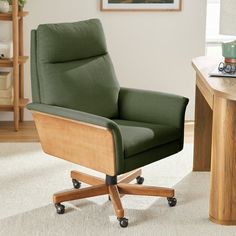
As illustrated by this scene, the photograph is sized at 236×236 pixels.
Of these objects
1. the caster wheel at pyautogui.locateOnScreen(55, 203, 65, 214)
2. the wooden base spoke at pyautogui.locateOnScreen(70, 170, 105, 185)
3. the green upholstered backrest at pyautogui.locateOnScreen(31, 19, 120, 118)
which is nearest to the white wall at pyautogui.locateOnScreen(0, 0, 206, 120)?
the green upholstered backrest at pyautogui.locateOnScreen(31, 19, 120, 118)

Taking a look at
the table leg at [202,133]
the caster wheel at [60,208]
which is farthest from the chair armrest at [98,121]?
the table leg at [202,133]

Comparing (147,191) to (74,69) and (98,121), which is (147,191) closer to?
(98,121)

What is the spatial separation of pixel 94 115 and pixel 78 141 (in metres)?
0.20

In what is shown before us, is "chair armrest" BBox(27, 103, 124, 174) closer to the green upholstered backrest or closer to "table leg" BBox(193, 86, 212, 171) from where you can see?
the green upholstered backrest

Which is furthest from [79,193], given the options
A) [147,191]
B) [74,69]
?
[74,69]

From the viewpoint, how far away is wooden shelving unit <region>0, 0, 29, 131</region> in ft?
17.4

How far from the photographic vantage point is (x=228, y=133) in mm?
3418

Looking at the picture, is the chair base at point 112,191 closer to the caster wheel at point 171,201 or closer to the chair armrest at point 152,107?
the caster wheel at point 171,201

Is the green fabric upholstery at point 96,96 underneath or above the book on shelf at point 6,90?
above

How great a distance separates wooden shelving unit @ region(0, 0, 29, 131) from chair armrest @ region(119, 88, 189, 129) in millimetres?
1437

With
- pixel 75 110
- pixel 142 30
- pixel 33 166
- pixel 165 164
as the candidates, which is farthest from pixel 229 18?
pixel 142 30

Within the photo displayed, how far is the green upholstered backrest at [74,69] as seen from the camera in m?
3.79

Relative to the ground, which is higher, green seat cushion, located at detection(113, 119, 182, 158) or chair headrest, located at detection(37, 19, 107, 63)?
chair headrest, located at detection(37, 19, 107, 63)

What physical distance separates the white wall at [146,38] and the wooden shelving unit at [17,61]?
0.10m
